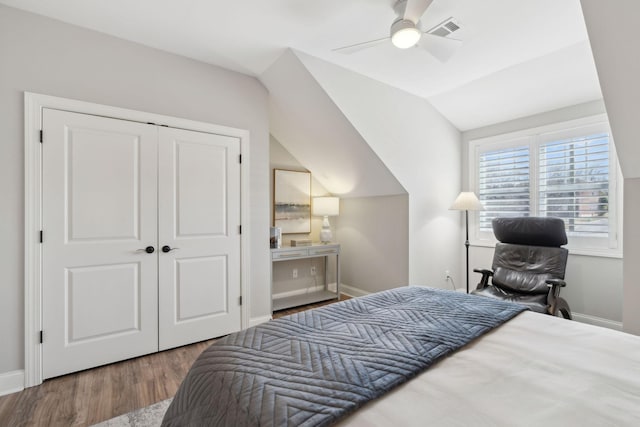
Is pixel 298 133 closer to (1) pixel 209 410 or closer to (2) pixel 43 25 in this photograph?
(2) pixel 43 25

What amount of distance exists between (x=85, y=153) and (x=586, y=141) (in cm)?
464

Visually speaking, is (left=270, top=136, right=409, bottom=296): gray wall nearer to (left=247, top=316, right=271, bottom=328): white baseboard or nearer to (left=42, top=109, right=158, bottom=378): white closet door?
(left=247, top=316, right=271, bottom=328): white baseboard

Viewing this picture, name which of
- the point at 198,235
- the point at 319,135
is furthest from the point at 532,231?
the point at 198,235

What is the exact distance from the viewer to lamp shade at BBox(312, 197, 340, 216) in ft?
14.0

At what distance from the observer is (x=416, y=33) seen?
1962mm

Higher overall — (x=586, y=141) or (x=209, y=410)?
(x=586, y=141)

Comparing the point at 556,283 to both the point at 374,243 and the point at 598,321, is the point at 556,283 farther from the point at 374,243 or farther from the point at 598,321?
the point at 374,243

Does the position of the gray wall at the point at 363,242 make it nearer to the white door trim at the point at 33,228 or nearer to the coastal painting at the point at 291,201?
the coastal painting at the point at 291,201

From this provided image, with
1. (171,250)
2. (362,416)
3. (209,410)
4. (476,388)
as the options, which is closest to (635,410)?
(476,388)

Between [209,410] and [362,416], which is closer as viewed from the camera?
[362,416]

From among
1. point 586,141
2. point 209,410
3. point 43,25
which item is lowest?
point 209,410

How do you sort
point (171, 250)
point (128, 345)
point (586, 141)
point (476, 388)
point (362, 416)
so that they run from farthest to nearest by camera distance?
point (586, 141) < point (171, 250) < point (128, 345) < point (476, 388) < point (362, 416)

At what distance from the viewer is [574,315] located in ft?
10.7

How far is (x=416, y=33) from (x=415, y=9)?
0.17 meters
